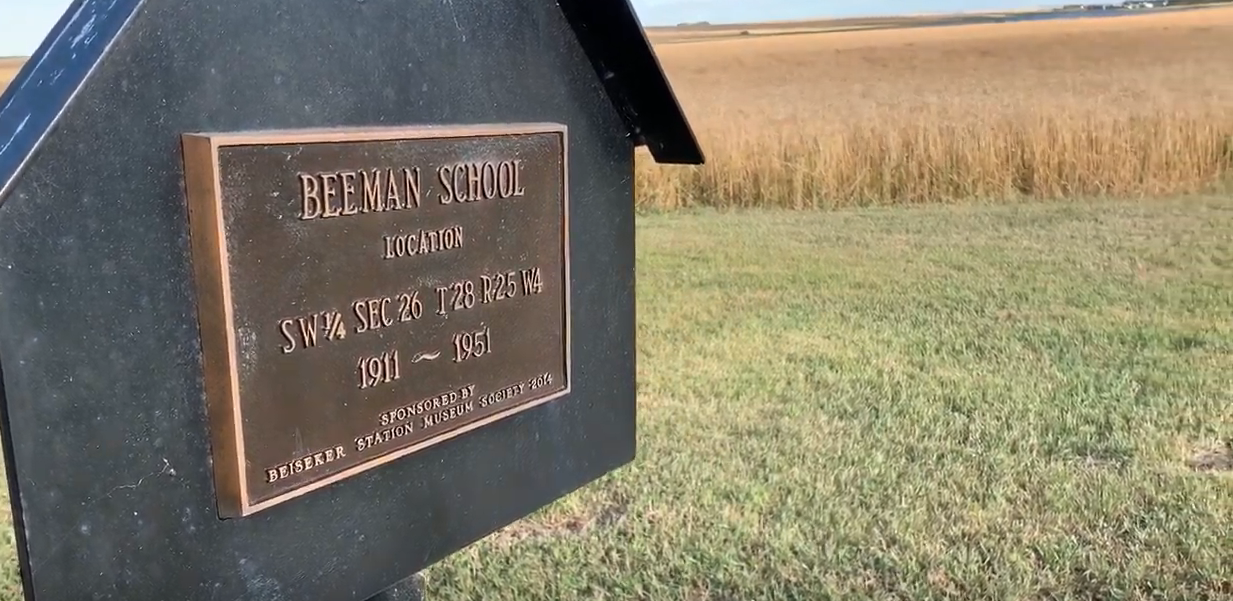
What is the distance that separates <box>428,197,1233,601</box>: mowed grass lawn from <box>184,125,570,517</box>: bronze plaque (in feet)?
4.60

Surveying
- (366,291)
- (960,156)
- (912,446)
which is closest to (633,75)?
(366,291)

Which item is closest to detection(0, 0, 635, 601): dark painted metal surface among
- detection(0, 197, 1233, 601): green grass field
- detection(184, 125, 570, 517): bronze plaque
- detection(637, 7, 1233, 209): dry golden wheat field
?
detection(184, 125, 570, 517): bronze plaque

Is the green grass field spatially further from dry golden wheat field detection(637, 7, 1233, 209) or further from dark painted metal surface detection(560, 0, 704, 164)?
dry golden wheat field detection(637, 7, 1233, 209)

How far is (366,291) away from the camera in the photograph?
1958 millimetres

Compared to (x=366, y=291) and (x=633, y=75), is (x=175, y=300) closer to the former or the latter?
(x=366, y=291)

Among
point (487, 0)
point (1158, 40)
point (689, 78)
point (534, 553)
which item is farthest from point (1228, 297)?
point (1158, 40)

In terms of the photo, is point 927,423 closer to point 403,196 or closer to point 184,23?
point 403,196

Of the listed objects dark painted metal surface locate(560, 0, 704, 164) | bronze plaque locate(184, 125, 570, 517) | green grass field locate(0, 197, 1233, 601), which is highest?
dark painted metal surface locate(560, 0, 704, 164)

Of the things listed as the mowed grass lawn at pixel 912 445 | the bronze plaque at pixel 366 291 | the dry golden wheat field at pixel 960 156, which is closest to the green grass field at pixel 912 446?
the mowed grass lawn at pixel 912 445

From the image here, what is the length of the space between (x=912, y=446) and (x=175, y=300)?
341 centimetres

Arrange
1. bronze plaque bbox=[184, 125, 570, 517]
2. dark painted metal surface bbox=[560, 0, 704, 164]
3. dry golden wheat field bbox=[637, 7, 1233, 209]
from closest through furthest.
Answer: bronze plaque bbox=[184, 125, 570, 517], dark painted metal surface bbox=[560, 0, 704, 164], dry golden wheat field bbox=[637, 7, 1233, 209]

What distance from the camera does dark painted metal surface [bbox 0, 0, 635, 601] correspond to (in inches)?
59.7

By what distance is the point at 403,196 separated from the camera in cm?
200

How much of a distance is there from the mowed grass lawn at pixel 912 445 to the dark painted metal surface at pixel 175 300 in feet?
4.83
